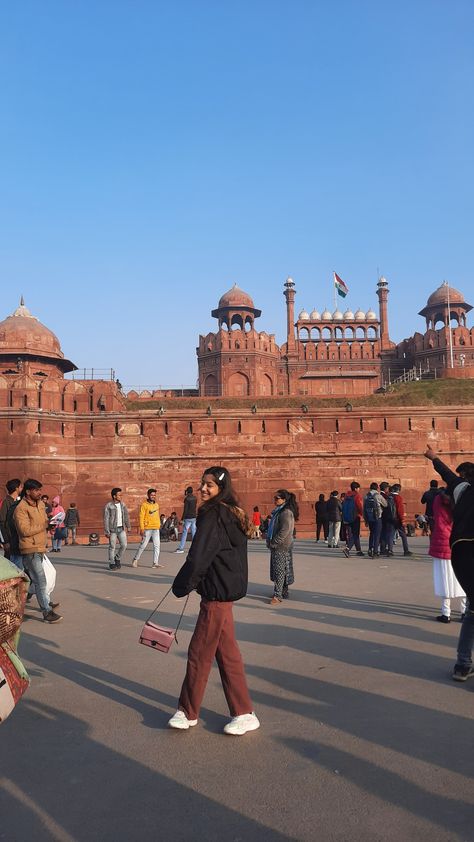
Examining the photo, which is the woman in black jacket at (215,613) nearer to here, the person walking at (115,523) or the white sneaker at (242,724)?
the white sneaker at (242,724)

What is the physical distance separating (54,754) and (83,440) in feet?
63.9

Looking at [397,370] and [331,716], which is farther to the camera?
[397,370]

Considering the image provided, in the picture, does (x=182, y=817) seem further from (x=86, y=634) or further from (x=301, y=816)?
(x=86, y=634)

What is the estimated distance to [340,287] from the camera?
45156mm

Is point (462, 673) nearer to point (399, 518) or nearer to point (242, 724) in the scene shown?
point (242, 724)

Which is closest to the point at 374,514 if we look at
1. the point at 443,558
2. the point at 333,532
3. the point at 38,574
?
the point at 333,532

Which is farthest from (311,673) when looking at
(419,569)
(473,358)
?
(473,358)

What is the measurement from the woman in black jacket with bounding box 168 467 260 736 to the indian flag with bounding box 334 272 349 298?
139 feet

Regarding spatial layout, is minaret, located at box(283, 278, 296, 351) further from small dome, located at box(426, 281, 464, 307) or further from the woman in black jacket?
the woman in black jacket

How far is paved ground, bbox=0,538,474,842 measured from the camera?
108 inches

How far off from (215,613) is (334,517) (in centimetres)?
1096

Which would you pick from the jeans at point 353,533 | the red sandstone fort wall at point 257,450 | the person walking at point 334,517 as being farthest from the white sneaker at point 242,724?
the red sandstone fort wall at point 257,450

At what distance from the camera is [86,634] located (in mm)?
6375

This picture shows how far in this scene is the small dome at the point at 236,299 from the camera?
144ft
